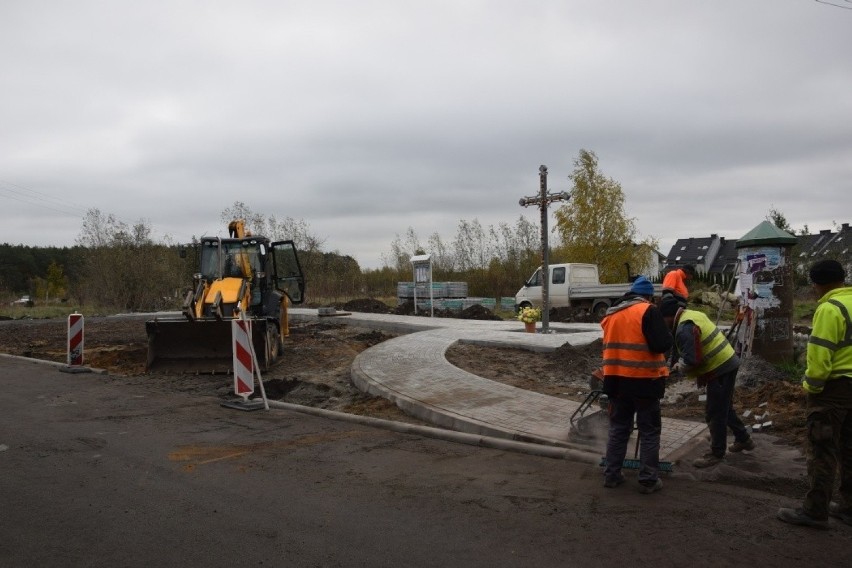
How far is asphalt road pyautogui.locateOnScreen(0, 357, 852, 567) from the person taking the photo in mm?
3895

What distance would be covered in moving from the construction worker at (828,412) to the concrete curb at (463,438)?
195 centimetres

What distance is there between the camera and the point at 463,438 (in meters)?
6.84

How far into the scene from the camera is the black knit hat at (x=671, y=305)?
5.81 metres

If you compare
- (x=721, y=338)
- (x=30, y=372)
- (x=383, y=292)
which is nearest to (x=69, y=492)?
(x=721, y=338)

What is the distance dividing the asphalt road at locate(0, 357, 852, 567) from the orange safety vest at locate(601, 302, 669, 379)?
95 centimetres

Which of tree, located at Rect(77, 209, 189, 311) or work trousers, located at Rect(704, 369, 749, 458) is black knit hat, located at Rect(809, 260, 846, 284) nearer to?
work trousers, located at Rect(704, 369, 749, 458)

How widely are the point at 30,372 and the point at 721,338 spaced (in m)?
12.8

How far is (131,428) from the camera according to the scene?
7.66 m

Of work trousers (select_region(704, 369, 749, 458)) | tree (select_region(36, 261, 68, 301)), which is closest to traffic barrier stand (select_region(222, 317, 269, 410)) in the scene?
work trousers (select_region(704, 369, 749, 458))

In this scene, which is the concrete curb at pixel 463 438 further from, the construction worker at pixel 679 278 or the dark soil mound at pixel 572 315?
the dark soil mound at pixel 572 315

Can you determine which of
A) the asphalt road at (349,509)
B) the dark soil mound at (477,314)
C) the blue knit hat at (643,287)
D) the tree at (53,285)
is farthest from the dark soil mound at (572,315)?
the tree at (53,285)

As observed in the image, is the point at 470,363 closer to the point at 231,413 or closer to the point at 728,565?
the point at 231,413

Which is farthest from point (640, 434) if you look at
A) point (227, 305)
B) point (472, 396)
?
point (227, 305)

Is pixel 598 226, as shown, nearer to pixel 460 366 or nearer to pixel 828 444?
pixel 460 366
